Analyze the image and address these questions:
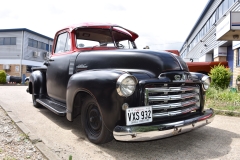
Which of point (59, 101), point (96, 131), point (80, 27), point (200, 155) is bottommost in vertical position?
point (200, 155)

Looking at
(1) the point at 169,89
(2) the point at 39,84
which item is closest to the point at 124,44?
(1) the point at 169,89

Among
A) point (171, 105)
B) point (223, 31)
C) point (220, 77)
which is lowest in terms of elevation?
point (171, 105)

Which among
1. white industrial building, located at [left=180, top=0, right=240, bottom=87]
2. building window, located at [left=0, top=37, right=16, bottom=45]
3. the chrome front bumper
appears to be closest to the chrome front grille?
the chrome front bumper

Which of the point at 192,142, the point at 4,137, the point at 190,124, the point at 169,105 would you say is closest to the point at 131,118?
the point at 169,105

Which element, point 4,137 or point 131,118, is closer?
point 131,118

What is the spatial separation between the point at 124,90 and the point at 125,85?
6cm

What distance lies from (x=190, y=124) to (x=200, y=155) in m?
0.41

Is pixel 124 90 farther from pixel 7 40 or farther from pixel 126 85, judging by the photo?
pixel 7 40

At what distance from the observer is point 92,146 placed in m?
2.96

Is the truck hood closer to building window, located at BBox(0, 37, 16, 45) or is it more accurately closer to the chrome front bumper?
the chrome front bumper

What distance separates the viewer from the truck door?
3.83 meters

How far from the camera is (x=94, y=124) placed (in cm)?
304

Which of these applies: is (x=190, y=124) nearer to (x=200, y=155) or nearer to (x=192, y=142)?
(x=200, y=155)

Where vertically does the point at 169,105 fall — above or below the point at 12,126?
above
